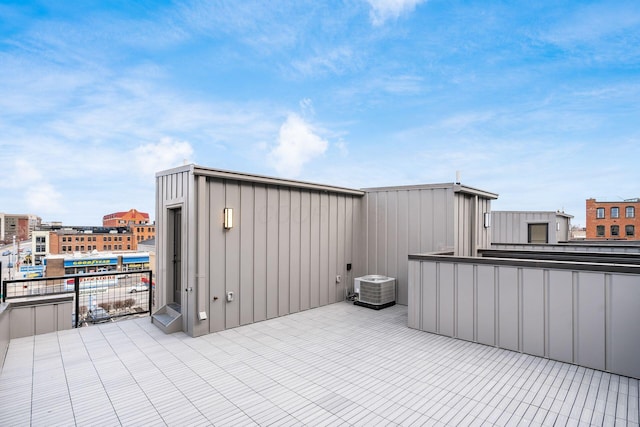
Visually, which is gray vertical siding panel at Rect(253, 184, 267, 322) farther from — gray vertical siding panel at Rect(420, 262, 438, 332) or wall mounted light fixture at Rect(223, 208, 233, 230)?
gray vertical siding panel at Rect(420, 262, 438, 332)

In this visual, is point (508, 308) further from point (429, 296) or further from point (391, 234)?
point (391, 234)

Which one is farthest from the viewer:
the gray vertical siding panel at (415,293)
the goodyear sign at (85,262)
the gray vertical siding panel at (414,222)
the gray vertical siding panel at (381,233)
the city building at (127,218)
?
the city building at (127,218)

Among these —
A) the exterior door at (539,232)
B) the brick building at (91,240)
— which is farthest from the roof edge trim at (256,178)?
the brick building at (91,240)

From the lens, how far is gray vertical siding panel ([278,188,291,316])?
19.0ft

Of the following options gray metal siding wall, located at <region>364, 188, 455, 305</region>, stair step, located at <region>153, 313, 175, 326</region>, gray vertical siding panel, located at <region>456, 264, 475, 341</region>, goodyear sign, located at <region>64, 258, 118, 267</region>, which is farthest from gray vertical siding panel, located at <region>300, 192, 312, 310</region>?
goodyear sign, located at <region>64, 258, 118, 267</region>

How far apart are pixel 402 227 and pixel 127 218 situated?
62.1m

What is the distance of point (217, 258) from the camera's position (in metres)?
4.88

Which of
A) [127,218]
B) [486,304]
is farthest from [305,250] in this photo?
[127,218]

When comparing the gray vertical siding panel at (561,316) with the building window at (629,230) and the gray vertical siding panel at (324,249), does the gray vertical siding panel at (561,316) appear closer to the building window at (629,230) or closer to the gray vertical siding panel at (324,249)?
the gray vertical siding panel at (324,249)

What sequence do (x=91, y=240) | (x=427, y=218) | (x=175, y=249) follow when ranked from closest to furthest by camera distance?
(x=175, y=249) → (x=427, y=218) → (x=91, y=240)

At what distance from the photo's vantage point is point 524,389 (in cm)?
304

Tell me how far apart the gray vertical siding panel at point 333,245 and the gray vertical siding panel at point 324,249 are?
0.32 ft

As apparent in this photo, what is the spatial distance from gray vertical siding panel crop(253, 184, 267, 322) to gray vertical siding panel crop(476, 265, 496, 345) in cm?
353

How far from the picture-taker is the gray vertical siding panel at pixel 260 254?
540 centimetres
